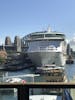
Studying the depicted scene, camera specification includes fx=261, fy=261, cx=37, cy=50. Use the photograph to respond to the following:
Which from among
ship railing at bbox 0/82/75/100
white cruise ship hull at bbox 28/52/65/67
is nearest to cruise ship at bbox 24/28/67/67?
white cruise ship hull at bbox 28/52/65/67

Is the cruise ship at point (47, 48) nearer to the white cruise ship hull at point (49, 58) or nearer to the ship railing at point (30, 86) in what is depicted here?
the white cruise ship hull at point (49, 58)

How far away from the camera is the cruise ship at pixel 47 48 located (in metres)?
59.1

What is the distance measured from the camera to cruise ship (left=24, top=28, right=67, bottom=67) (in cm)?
5912

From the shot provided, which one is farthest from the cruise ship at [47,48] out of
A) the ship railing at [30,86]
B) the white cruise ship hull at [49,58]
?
the ship railing at [30,86]

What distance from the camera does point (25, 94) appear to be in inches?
121

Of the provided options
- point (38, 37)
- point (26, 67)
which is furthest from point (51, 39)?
point (26, 67)

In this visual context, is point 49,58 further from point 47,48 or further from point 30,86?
point 30,86

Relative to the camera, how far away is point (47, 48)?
5931cm

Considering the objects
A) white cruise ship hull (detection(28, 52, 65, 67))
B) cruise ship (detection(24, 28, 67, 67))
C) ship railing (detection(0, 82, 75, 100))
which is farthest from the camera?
cruise ship (detection(24, 28, 67, 67))

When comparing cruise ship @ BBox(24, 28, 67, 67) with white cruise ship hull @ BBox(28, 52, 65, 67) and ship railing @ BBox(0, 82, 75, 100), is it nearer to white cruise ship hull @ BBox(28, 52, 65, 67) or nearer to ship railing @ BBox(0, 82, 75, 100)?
white cruise ship hull @ BBox(28, 52, 65, 67)

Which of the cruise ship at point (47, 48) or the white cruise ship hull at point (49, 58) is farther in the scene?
the cruise ship at point (47, 48)

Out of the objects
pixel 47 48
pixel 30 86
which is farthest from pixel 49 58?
pixel 30 86

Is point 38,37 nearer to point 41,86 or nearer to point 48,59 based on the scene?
point 48,59

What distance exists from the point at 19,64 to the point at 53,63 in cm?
2430
